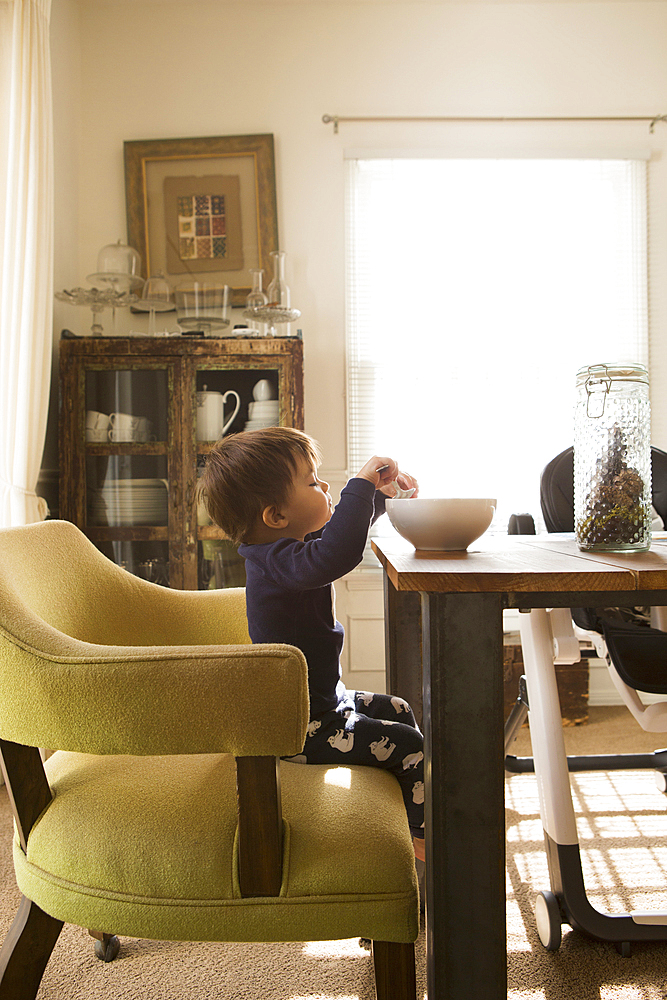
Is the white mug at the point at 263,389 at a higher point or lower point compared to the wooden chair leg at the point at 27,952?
higher

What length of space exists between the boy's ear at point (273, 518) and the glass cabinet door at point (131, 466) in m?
1.52

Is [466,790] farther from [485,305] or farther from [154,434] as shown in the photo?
[485,305]

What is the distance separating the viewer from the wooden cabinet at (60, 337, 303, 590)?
2572 mm

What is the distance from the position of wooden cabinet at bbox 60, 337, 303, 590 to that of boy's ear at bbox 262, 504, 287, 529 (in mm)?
→ 1440

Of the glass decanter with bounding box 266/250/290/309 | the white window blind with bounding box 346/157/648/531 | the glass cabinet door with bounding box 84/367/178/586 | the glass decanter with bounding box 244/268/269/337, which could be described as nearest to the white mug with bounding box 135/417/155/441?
the glass cabinet door with bounding box 84/367/178/586

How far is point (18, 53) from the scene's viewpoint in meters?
2.23

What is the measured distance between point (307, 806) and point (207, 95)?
309 cm

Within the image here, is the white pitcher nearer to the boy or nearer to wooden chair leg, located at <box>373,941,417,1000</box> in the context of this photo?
the boy

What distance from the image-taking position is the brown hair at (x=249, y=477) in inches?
44.8

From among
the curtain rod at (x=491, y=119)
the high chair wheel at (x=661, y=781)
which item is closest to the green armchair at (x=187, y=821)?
the high chair wheel at (x=661, y=781)

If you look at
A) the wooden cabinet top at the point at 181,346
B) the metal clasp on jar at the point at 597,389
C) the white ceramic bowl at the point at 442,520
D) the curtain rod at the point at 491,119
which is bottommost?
the white ceramic bowl at the point at 442,520

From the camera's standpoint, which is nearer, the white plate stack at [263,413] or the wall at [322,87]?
the white plate stack at [263,413]

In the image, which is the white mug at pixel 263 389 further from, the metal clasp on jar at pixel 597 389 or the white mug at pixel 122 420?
the metal clasp on jar at pixel 597 389

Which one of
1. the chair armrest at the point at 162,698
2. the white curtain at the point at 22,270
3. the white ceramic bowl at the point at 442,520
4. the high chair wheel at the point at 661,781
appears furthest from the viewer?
the white curtain at the point at 22,270
